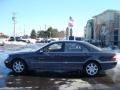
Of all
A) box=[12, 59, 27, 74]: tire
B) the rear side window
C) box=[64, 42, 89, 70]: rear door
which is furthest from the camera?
box=[12, 59, 27, 74]: tire

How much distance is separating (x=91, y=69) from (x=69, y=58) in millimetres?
1004

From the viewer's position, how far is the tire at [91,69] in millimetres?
13594

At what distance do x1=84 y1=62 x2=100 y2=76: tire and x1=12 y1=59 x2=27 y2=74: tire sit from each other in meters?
2.54

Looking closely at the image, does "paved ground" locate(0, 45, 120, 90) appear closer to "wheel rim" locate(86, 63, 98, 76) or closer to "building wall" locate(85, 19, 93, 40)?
"wheel rim" locate(86, 63, 98, 76)

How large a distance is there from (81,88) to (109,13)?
61.1 meters

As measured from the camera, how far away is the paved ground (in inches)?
422

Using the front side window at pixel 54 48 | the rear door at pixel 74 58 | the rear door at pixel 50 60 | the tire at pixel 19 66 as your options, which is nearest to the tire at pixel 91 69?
the rear door at pixel 74 58

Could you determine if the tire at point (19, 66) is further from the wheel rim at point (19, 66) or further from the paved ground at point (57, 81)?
the paved ground at point (57, 81)

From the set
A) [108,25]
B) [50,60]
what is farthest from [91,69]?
[108,25]

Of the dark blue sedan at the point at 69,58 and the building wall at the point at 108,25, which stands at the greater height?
the building wall at the point at 108,25

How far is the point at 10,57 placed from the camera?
554 inches

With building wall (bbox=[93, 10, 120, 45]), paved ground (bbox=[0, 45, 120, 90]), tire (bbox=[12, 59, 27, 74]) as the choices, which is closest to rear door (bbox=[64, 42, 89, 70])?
paved ground (bbox=[0, 45, 120, 90])

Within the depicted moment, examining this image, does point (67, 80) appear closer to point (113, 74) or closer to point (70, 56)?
point (70, 56)

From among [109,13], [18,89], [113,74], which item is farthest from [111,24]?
[18,89]
